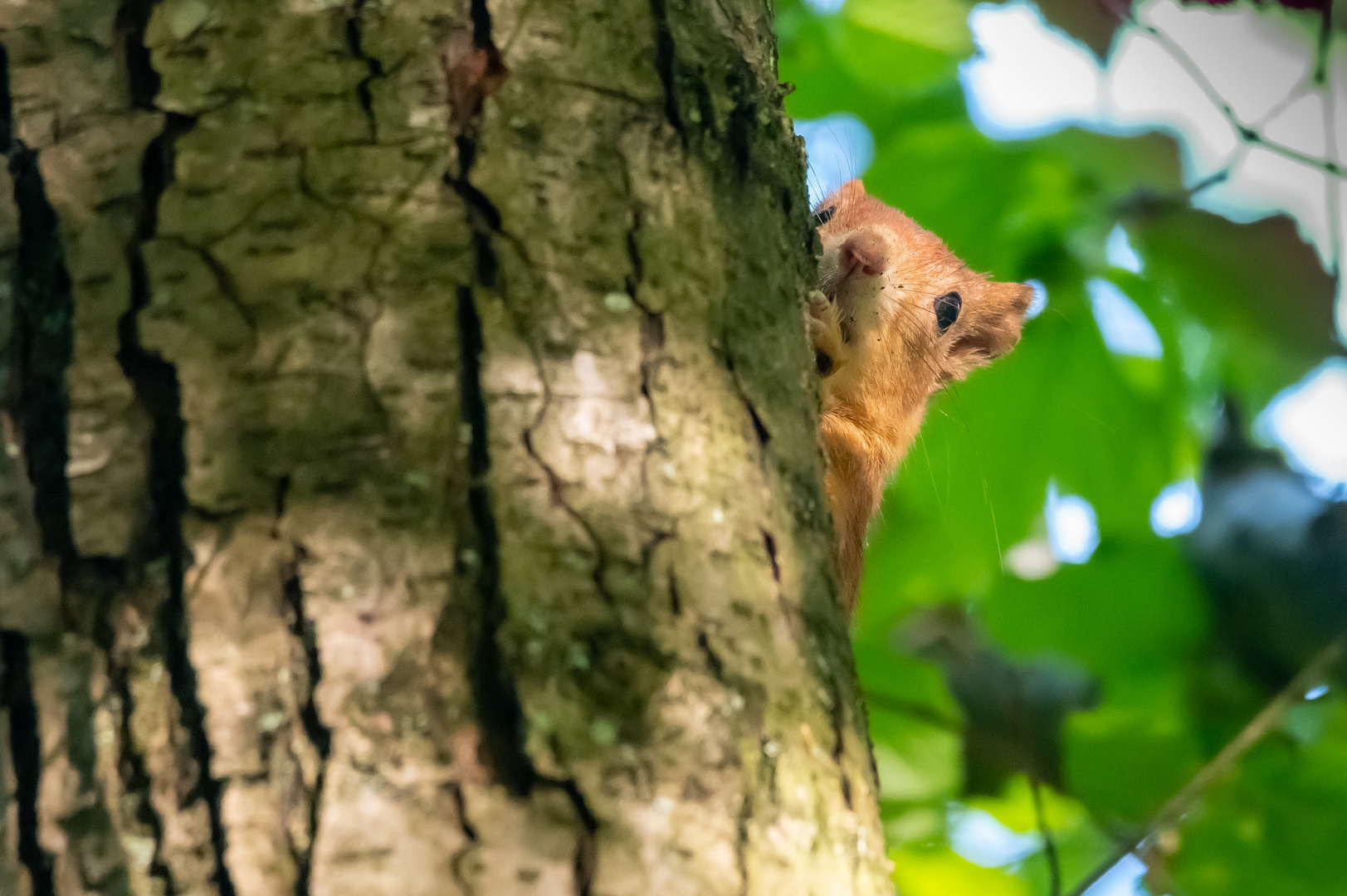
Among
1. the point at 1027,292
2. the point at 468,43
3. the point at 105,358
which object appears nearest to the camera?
the point at 105,358

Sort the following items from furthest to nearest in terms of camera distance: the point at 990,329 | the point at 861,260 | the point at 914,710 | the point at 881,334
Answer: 1. the point at 990,329
2. the point at 914,710
3. the point at 881,334
4. the point at 861,260

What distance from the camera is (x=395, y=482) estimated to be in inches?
32.2

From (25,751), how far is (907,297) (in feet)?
8.22

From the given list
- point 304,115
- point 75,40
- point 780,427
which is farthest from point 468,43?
point 780,427

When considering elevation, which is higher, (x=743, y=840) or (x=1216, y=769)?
(x=1216, y=769)

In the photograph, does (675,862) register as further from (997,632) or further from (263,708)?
(997,632)

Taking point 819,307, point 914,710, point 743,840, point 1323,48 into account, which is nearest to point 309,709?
point 743,840

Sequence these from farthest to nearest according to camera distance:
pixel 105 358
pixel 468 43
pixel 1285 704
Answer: pixel 1285 704 < pixel 468 43 < pixel 105 358

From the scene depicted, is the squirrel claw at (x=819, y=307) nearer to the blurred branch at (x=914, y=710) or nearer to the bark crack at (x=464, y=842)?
the blurred branch at (x=914, y=710)

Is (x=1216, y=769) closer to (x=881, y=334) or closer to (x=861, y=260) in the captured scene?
(x=881, y=334)

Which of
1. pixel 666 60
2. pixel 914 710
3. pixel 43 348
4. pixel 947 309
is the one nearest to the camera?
pixel 43 348

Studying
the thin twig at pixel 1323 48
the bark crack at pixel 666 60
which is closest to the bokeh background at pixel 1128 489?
the thin twig at pixel 1323 48

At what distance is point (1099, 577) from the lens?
257 cm

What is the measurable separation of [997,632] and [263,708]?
→ 226 centimetres
